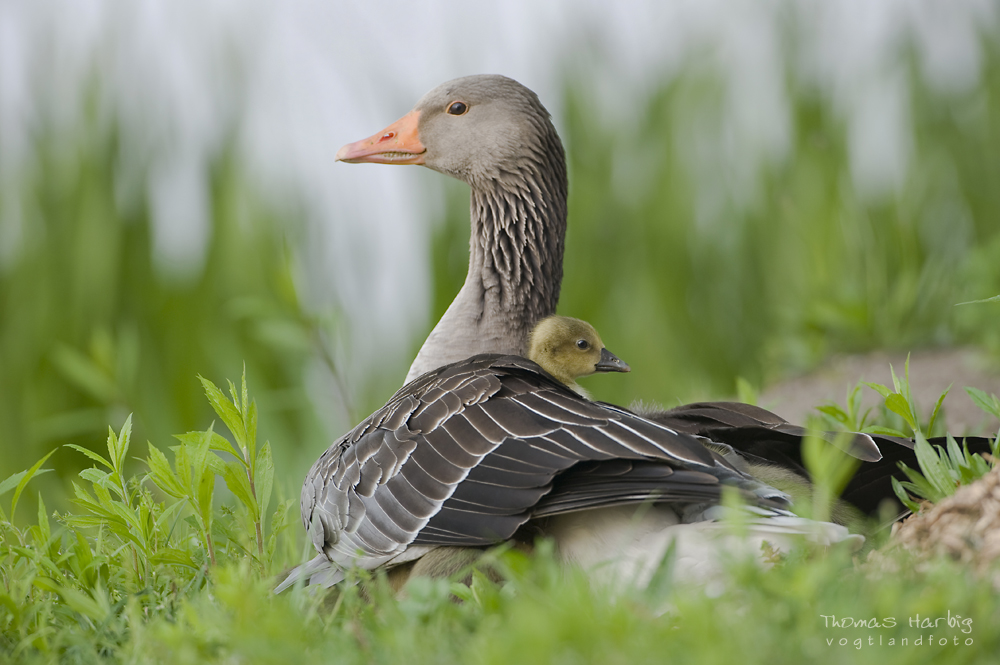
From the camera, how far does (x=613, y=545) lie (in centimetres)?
233

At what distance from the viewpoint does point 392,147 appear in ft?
13.5

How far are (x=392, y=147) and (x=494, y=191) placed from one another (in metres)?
0.53

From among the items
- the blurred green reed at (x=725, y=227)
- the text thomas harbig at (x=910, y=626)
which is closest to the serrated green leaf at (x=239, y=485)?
the text thomas harbig at (x=910, y=626)

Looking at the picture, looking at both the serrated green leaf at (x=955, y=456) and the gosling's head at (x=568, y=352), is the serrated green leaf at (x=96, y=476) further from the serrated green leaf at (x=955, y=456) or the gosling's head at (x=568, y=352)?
the serrated green leaf at (x=955, y=456)

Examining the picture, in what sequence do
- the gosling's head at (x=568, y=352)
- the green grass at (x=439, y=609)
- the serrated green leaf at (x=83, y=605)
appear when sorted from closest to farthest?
the green grass at (x=439, y=609), the serrated green leaf at (x=83, y=605), the gosling's head at (x=568, y=352)

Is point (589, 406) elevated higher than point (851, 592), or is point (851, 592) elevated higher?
point (589, 406)

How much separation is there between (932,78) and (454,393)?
6.20m

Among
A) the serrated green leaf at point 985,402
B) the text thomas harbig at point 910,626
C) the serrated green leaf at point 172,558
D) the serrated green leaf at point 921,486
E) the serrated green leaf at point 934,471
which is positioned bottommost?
the serrated green leaf at point 172,558

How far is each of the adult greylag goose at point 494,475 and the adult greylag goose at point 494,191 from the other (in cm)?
79

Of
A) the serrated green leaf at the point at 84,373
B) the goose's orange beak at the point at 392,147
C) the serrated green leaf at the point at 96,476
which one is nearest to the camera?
the serrated green leaf at the point at 96,476

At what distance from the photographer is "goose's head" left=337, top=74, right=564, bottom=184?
3982 millimetres

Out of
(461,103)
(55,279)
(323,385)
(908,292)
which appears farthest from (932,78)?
(55,279)

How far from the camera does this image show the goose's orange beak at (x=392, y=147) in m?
4.10

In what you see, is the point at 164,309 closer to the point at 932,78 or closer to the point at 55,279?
the point at 55,279
